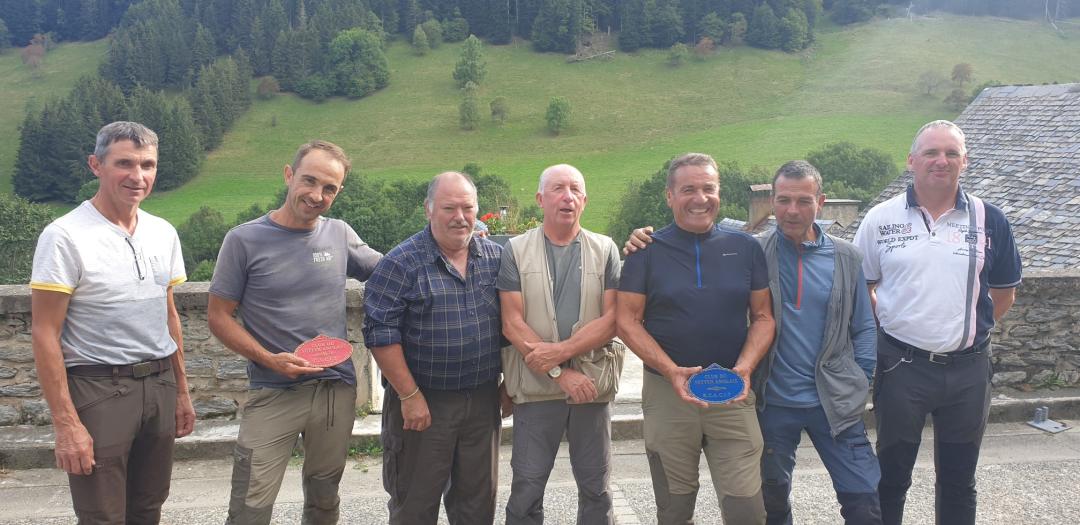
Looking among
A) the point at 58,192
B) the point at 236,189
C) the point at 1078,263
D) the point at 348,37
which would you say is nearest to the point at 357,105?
the point at 348,37

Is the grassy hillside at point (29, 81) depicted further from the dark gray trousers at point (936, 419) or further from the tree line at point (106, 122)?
the dark gray trousers at point (936, 419)

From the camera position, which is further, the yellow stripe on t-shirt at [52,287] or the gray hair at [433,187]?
the gray hair at [433,187]

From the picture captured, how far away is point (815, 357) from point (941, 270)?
2.47 ft

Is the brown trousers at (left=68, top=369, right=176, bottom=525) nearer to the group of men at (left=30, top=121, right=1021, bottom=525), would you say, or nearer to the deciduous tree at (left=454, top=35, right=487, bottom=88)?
the group of men at (left=30, top=121, right=1021, bottom=525)

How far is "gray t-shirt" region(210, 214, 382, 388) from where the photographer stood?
3.32 metres

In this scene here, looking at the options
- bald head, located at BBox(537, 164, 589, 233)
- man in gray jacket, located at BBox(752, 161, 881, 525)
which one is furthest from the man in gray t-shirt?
man in gray jacket, located at BBox(752, 161, 881, 525)

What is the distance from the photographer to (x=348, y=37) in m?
85.9

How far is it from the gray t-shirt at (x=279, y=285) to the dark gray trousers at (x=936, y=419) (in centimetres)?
258

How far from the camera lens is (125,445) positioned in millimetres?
3072

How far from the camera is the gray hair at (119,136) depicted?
10.2 feet

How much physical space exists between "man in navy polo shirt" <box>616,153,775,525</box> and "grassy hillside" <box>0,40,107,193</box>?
241ft

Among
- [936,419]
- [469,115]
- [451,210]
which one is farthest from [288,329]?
[469,115]

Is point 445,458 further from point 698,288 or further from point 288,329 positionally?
point 698,288

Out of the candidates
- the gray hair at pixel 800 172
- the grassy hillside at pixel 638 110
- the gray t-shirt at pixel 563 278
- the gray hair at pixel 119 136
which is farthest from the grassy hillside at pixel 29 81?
the gray hair at pixel 800 172
